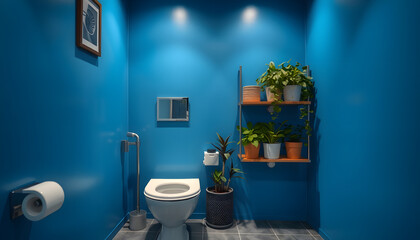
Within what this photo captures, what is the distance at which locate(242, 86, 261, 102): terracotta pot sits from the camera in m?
2.07

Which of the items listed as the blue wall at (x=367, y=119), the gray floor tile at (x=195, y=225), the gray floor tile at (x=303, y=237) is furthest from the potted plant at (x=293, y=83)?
the gray floor tile at (x=195, y=225)

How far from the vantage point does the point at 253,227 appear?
2102 mm

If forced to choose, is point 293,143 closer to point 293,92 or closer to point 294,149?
point 294,149

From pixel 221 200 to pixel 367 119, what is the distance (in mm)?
1315

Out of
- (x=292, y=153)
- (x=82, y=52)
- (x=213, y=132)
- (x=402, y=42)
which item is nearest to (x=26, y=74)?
(x=82, y=52)

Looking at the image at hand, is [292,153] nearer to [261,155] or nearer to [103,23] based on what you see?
[261,155]

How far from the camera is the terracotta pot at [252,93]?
→ 207 centimetres

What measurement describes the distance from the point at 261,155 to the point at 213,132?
1.73 ft

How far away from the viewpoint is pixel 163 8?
228cm

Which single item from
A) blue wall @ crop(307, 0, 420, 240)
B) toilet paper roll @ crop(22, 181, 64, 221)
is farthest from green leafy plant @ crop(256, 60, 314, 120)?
toilet paper roll @ crop(22, 181, 64, 221)

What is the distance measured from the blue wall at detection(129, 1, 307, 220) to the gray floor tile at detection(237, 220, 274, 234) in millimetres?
70

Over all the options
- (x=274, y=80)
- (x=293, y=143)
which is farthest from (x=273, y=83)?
(x=293, y=143)

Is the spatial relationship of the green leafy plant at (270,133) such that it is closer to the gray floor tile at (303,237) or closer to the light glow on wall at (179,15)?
the gray floor tile at (303,237)

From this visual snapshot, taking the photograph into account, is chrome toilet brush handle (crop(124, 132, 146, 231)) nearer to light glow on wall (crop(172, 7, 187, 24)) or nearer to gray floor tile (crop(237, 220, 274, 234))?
gray floor tile (crop(237, 220, 274, 234))
